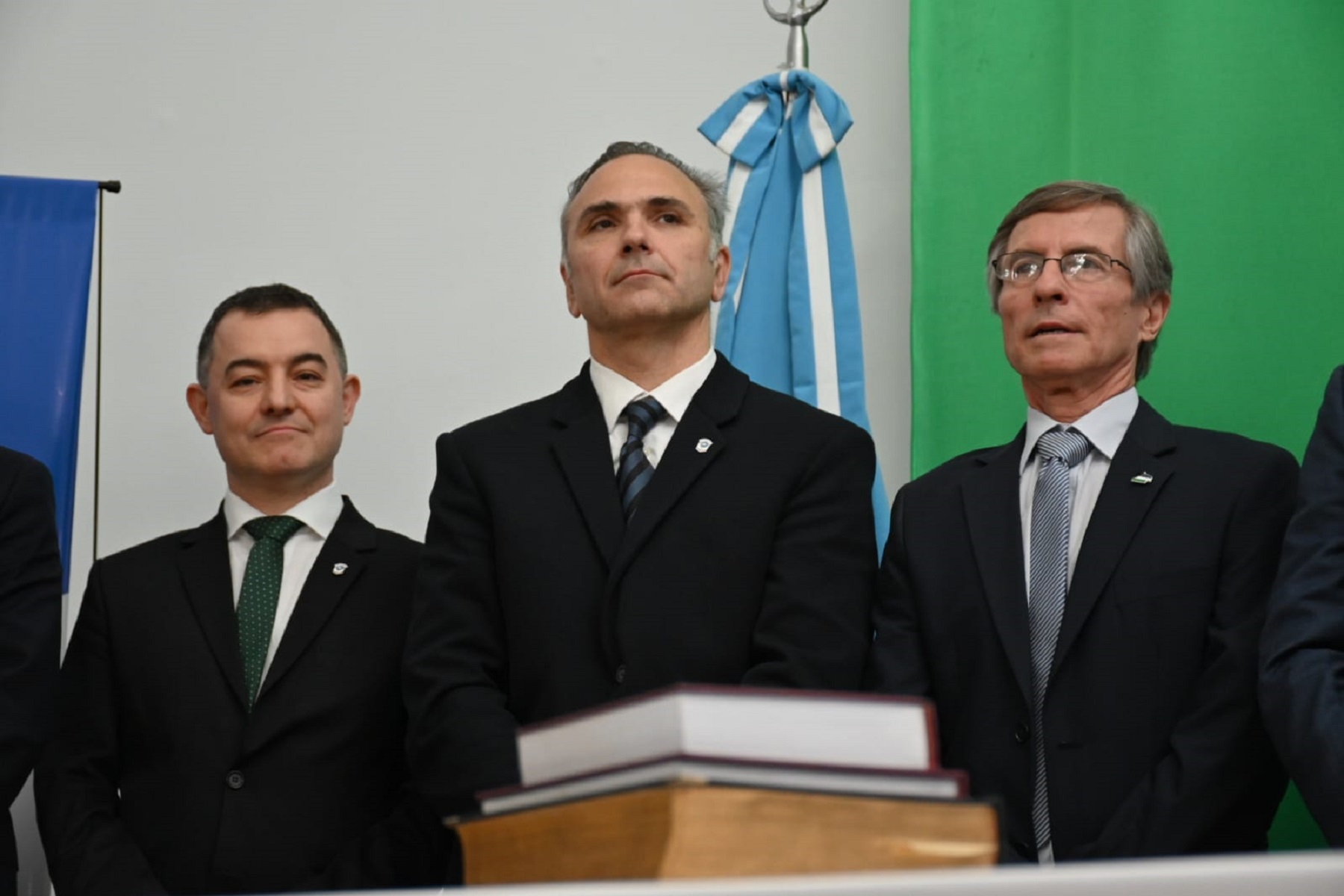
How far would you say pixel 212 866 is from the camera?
2.72 m

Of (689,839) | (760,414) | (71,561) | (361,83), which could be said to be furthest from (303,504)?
(689,839)

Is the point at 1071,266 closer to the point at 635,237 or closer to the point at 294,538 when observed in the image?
the point at 635,237

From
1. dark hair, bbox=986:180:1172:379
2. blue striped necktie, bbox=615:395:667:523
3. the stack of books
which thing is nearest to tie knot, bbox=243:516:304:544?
blue striped necktie, bbox=615:395:667:523

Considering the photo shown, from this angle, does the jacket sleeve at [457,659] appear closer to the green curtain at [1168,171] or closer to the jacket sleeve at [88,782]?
the jacket sleeve at [88,782]

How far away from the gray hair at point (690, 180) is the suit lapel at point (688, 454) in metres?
0.28

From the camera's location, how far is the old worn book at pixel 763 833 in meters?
0.89

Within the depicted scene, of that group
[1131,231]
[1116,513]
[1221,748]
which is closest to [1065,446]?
[1116,513]

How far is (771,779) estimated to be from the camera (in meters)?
0.93

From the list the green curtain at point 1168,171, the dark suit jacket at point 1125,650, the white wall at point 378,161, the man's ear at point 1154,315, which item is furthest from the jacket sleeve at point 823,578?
the white wall at point 378,161

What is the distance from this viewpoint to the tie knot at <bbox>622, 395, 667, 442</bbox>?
261cm

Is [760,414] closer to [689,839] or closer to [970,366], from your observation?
→ [970,366]

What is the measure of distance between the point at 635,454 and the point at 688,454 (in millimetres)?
91

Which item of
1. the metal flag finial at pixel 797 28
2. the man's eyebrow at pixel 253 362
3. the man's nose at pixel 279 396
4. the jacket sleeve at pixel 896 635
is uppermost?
the metal flag finial at pixel 797 28

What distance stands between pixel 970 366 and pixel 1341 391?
105 cm
